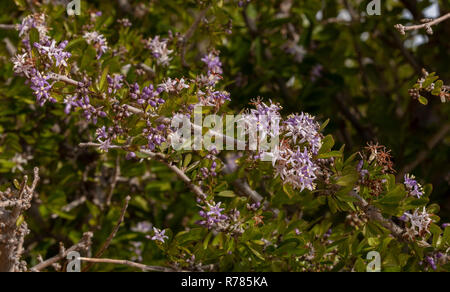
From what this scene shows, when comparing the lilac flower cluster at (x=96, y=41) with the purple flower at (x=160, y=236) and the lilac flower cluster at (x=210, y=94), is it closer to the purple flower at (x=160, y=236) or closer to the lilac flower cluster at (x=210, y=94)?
the lilac flower cluster at (x=210, y=94)

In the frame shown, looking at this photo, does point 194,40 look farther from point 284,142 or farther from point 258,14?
point 284,142

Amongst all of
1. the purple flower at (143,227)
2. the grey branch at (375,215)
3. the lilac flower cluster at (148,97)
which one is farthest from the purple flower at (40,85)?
the purple flower at (143,227)

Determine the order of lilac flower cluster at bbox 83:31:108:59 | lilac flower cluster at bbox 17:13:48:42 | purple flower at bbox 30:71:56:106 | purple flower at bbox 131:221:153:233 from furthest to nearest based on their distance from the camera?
purple flower at bbox 131:221:153:233 → lilac flower cluster at bbox 83:31:108:59 → lilac flower cluster at bbox 17:13:48:42 → purple flower at bbox 30:71:56:106

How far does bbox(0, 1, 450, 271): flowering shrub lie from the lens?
199cm

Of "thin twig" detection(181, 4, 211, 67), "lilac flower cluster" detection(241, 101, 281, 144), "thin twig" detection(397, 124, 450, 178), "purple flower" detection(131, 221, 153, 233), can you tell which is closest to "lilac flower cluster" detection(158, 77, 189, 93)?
"lilac flower cluster" detection(241, 101, 281, 144)

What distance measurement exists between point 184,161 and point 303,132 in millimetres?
570

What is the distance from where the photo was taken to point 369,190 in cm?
205

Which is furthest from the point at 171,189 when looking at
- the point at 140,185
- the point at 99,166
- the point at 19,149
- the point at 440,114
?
the point at 440,114

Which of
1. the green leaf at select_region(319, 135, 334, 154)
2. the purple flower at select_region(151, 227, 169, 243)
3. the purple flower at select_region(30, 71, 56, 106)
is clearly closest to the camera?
the purple flower at select_region(30, 71, 56, 106)

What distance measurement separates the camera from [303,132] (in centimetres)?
198

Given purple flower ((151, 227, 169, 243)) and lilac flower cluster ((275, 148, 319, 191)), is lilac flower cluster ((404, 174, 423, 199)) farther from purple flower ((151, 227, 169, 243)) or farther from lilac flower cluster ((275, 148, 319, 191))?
purple flower ((151, 227, 169, 243))

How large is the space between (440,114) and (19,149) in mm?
3320

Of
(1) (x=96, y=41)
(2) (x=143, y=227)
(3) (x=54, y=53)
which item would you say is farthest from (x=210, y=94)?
(2) (x=143, y=227)

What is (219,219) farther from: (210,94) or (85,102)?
(85,102)
